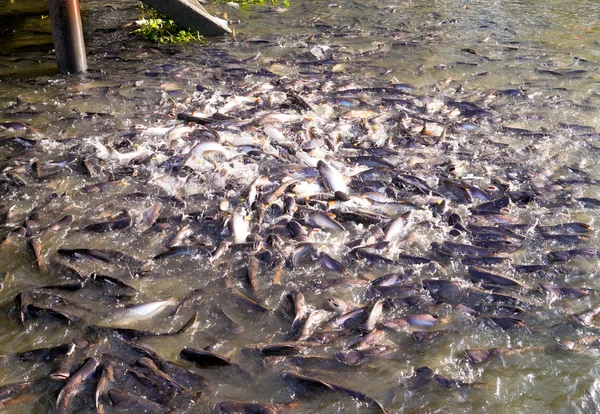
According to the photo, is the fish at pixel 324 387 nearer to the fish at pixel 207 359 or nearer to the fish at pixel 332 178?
the fish at pixel 207 359

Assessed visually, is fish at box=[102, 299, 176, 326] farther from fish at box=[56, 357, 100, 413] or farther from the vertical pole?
the vertical pole

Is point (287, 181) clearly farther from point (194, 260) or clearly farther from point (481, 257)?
point (481, 257)

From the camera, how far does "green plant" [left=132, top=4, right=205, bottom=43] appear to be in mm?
10797

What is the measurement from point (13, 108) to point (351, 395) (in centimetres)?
678

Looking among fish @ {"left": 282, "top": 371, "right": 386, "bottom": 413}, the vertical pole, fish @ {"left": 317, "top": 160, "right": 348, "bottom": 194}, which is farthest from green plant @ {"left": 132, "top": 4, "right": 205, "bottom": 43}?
fish @ {"left": 282, "top": 371, "right": 386, "bottom": 413}

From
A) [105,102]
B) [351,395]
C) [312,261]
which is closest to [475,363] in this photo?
[351,395]

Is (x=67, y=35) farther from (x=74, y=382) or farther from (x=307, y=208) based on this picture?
(x=74, y=382)

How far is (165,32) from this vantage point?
11000mm

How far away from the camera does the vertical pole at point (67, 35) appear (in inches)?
325

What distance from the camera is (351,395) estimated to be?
3639 mm

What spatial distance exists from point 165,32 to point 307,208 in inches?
286

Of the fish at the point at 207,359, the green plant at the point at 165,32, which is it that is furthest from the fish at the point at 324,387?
the green plant at the point at 165,32

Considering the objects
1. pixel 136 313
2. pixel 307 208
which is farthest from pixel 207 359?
pixel 307 208

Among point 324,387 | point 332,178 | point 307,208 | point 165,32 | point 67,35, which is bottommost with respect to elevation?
point 324,387
